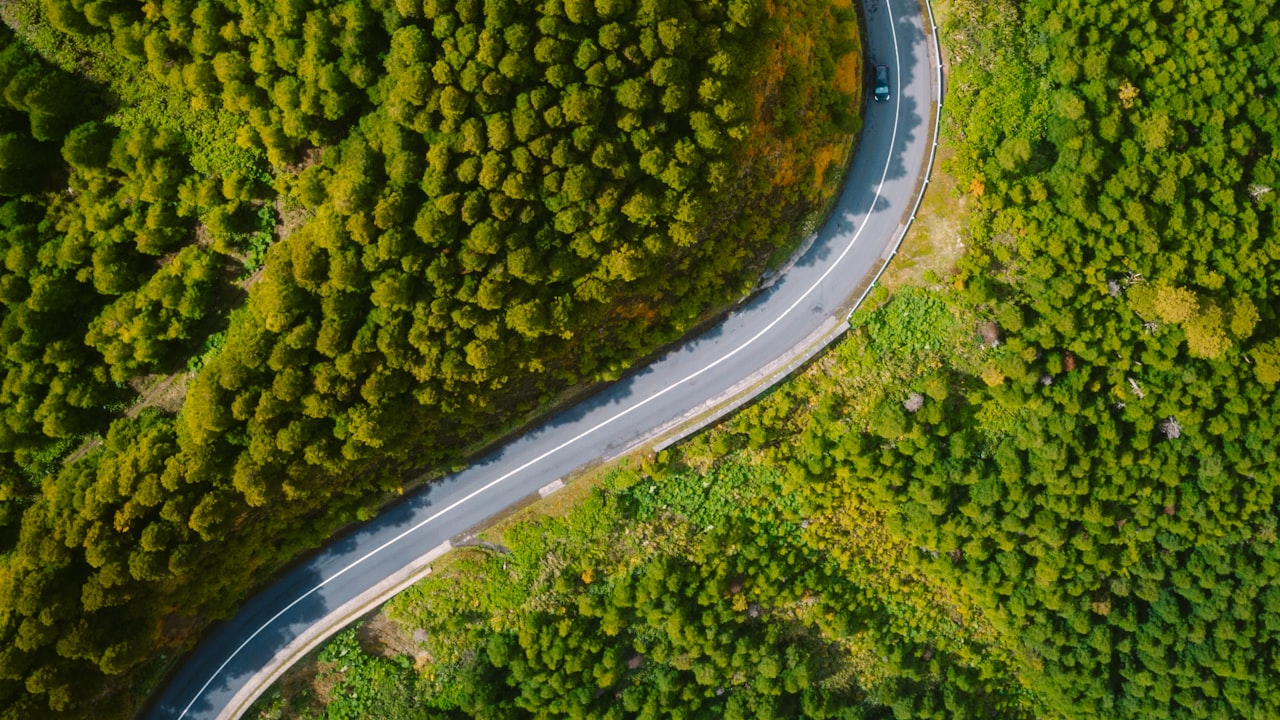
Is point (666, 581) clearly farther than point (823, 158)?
Yes

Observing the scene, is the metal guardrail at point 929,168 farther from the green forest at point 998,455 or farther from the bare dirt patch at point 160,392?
the bare dirt patch at point 160,392

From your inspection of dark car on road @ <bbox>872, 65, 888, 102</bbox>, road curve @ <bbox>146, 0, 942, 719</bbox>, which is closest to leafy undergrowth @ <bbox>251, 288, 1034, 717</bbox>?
road curve @ <bbox>146, 0, 942, 719</bbox>

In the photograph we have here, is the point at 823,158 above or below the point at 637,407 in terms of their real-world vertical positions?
above

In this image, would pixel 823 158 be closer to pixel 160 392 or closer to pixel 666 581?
pixel 666 581

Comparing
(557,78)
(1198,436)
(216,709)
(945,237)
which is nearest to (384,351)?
(557,78)

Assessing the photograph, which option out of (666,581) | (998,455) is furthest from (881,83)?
(666,581)

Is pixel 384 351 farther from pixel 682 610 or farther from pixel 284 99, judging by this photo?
pixel 682 610

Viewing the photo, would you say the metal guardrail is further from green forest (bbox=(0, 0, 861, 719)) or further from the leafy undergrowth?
green forest (bbox=(0, 0, 861, 719))

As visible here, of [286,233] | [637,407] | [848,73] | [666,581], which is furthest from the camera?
[666,581]
